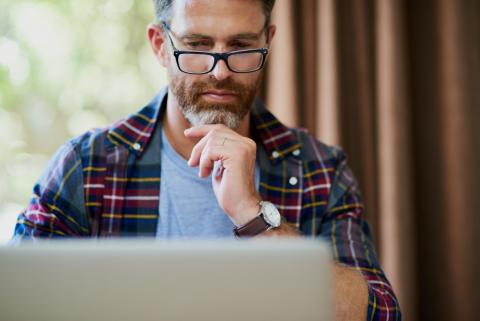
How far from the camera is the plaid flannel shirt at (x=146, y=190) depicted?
1465 mm

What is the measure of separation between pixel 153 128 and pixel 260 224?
485 millimetres

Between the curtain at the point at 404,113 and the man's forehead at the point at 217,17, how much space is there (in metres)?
0.57

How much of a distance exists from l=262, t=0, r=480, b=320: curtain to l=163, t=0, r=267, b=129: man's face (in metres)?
0.55

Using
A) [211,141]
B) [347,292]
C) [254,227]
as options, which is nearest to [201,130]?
[211,141]

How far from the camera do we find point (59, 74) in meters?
2.25

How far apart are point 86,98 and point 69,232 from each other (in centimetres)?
92

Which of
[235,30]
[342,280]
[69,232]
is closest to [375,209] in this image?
[342,280]

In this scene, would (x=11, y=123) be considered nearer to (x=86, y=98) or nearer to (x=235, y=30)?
(x=86, y=98)

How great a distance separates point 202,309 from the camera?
0.55 metres

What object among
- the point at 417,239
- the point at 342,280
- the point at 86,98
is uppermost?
the point at 86,98

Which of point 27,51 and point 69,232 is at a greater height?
point 27,51

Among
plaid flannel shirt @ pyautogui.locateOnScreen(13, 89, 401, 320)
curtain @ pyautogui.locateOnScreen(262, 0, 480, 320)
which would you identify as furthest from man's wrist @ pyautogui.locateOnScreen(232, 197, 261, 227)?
curtain @ pyautogui.locateOnScreen(262, 0, 480, 320)

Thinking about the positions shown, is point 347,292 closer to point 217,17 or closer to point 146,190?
point 146,190

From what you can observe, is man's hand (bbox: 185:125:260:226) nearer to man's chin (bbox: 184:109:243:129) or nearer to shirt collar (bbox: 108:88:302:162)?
man's chin (bbox: 184:109:243:129)
